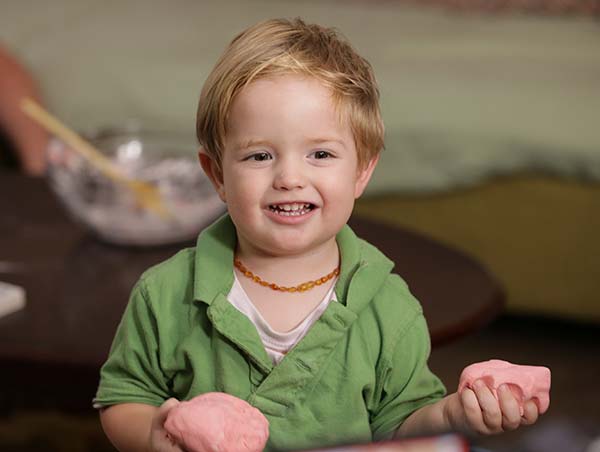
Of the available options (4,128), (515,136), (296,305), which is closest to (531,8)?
(515,136)

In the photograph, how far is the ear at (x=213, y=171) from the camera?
2.09ft

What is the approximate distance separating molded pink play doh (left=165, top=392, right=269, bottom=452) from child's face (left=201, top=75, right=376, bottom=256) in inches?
4.3

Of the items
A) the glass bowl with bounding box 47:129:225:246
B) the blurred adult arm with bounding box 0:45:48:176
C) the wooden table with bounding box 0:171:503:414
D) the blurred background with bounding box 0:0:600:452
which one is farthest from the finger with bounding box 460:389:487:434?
the blurred adult arm with bounding box 0:45:48:176

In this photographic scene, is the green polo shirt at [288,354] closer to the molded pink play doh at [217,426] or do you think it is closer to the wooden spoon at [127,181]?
the molded pink play doh at [217,426]

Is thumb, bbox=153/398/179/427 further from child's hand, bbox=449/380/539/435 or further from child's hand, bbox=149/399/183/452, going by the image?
child's hand, bbox=449/380/539/435

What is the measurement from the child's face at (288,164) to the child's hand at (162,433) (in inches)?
4.3

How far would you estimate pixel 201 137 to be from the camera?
2.05ft

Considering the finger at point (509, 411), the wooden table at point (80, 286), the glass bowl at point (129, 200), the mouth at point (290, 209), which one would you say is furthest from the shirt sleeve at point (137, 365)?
the glass bowl at point (129, 200)

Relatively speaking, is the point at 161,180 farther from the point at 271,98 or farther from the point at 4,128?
the point at 271,98

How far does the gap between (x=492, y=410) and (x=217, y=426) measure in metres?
0.14

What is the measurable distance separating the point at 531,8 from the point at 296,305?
219 cm

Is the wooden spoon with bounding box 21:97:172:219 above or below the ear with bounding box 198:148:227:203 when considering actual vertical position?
below

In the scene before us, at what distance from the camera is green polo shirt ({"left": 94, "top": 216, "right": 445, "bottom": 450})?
0.62 m

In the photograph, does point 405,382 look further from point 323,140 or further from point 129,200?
point 129,200
